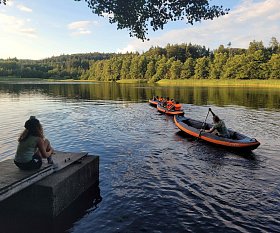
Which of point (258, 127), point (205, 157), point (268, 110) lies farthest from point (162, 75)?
point (205, 157)

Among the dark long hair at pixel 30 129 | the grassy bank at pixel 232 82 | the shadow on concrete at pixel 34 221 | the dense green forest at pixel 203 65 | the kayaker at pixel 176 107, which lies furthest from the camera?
the dense green forest at pixel 203 65

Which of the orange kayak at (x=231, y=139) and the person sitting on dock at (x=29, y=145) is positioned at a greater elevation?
the person sitting on dock at (x=29, y=145)

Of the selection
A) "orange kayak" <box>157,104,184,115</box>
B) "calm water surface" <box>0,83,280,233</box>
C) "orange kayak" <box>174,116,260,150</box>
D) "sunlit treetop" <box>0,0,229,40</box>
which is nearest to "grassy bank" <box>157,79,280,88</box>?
"orange kayak" <box>157,104,184,115</box>

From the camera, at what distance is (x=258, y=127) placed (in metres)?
28.1

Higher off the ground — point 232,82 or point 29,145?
point 232,82

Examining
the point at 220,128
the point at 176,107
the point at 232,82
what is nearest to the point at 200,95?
the point at 176,107

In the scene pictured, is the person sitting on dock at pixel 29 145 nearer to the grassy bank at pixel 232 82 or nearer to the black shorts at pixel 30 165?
the black shorts at pixel 30 165

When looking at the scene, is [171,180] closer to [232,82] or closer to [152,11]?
[152,11]

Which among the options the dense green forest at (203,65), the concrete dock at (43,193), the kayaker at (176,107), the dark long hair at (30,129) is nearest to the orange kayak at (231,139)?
the kayaker at (176,107)

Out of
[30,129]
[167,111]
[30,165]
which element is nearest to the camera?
[30,129]

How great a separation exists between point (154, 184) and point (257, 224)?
5.07 meters

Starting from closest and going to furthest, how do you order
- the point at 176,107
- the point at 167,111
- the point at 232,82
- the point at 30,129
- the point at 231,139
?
the point at 30,129 → the point at 231,139 → the point at 176,107 → the point at 167,111 → the point at 232,82

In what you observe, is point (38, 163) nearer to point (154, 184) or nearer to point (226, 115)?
point (154, 184)

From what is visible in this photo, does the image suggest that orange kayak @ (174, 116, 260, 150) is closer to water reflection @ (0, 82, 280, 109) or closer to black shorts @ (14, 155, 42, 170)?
black shorts @ (14, 155, 42, 170)
